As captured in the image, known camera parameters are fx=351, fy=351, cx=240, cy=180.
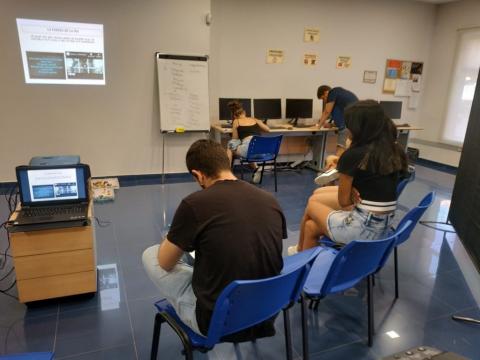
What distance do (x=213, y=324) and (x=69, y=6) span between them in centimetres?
419

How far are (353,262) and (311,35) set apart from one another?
185 inches

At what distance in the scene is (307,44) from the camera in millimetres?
5504

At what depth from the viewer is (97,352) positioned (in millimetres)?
1818

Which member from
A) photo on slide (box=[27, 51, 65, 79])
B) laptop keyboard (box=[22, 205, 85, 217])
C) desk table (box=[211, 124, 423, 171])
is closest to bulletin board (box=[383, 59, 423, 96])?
desk table (box=[211, 124, 423, 171])

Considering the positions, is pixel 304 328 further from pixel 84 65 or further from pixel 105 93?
pixel 84 65

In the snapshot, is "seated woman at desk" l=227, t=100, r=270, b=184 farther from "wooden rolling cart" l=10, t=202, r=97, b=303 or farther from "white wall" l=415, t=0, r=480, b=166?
"white wall" l=415, t=0, r=480, b=166

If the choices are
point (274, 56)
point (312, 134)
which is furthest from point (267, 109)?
point (312, 134)

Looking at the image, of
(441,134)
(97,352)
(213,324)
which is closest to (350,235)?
(213,324)

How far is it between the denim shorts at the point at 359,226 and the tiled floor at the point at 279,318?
523mm

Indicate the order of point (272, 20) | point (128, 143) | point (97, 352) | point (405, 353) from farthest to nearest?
1. point (272, 20)
2. point (128, 143)
3. point (97, 352)
4. point (405, 353)

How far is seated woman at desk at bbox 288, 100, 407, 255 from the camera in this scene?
197 cm

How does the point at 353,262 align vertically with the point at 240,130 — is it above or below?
below

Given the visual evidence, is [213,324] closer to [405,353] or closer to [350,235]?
[405,353]

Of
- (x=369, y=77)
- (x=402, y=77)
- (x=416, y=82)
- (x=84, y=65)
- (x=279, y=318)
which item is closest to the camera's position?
(x=279, y=318)
